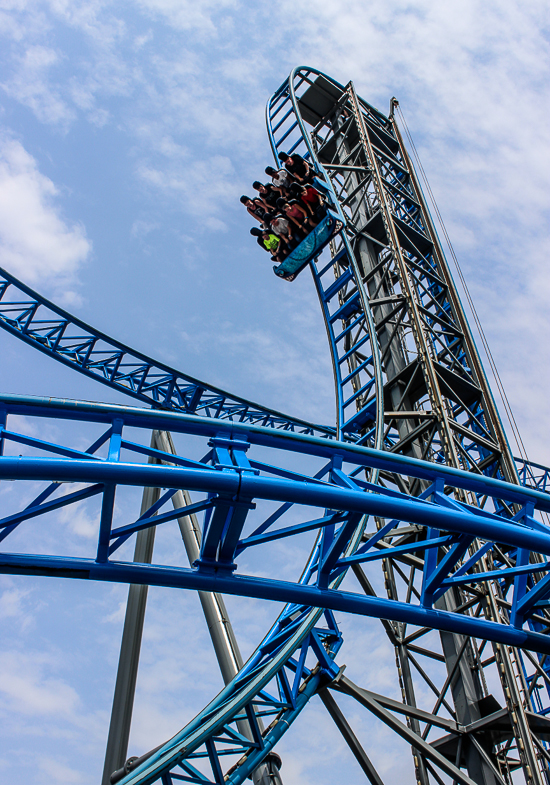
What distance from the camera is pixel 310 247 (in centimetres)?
1205

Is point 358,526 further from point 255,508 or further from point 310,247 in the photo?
point 310,247

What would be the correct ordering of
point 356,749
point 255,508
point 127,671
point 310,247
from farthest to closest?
point 310,247, point 127,671, point 356,749, point 255,508

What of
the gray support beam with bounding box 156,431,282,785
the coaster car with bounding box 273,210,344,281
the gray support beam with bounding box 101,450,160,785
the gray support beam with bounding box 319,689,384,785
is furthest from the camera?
the coaster car with bounding box 273,210,344,281

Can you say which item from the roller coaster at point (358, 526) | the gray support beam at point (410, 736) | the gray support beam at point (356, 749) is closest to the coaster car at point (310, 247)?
the roller coaster at point (358, 526)

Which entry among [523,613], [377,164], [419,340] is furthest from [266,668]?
[377,164]

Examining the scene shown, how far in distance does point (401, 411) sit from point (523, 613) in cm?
444

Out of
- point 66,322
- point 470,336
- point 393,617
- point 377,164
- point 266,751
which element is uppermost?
point 377,164

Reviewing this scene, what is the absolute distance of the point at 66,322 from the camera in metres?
14.2

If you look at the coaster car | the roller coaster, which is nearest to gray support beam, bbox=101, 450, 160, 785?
the roller coaster

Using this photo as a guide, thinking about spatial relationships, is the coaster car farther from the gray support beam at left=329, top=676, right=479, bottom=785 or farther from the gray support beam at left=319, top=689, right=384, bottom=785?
the gray support beam at left=319, top=689, right=384, bottom=785

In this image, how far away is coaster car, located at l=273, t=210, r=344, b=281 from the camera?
11.6 meters

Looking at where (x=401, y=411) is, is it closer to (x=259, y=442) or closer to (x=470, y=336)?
(x=470, y=336)

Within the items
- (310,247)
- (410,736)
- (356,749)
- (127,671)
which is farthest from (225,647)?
(310,247)

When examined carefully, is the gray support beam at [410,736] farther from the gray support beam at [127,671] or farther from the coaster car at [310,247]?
the coaster car at [310,247]
